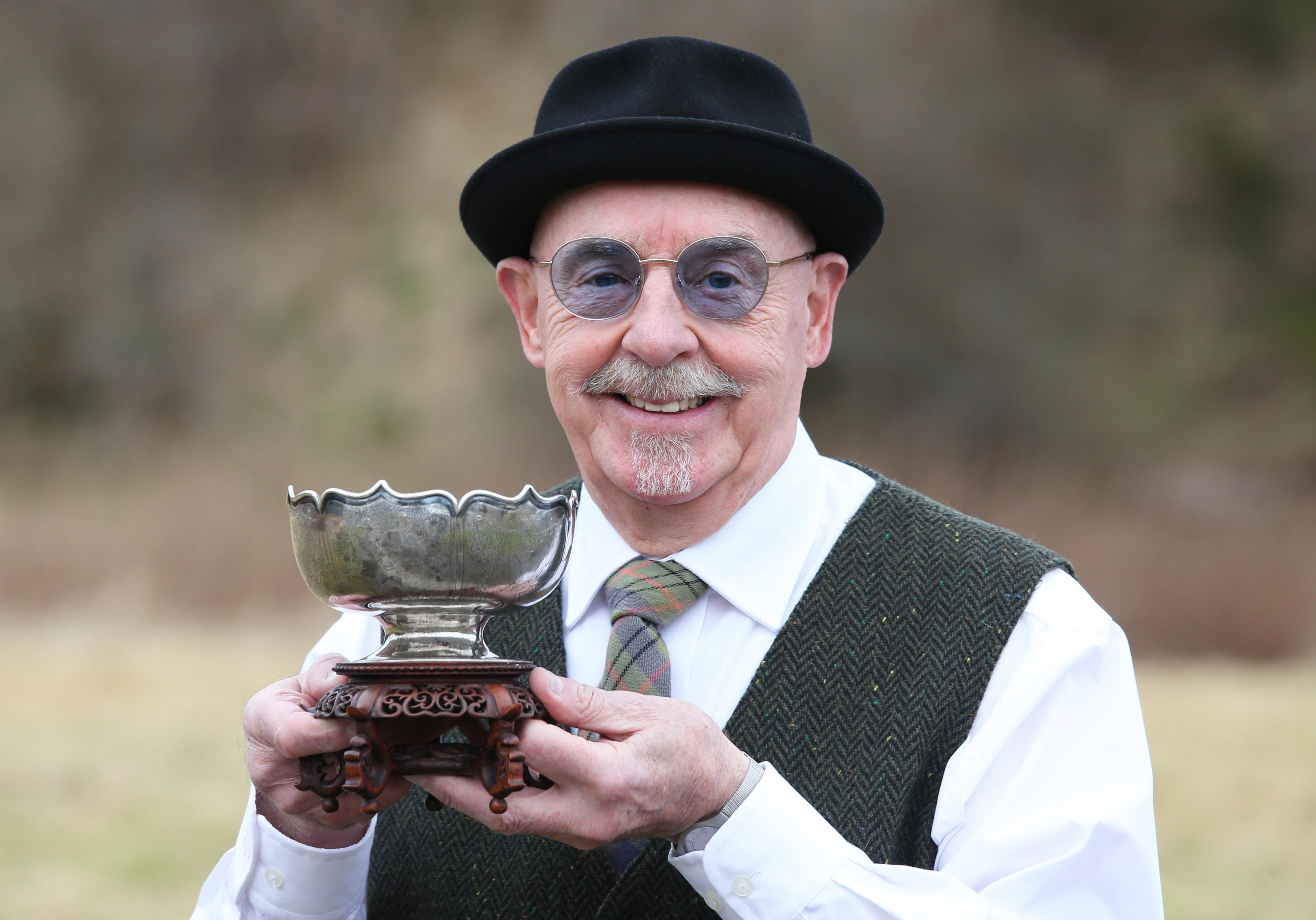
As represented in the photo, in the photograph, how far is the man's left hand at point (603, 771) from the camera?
5.96ft

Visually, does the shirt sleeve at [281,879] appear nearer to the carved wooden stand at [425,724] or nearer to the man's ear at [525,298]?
the carved wooden stand at [425,724]

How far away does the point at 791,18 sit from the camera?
14391mm

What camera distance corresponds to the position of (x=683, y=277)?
2.48m

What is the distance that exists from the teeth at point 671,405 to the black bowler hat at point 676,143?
12.4 inches

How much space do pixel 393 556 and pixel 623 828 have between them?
0.48 m

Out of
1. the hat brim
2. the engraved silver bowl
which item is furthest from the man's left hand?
the hat brim

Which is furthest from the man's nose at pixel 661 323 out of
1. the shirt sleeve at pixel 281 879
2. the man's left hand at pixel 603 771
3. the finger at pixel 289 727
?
the shirt sleeve at pixel 281 879

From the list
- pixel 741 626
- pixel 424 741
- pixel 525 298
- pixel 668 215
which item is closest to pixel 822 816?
pixel 741 626

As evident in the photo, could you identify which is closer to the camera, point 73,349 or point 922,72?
point 922,72

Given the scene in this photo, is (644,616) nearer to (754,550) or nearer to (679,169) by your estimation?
(754,550)

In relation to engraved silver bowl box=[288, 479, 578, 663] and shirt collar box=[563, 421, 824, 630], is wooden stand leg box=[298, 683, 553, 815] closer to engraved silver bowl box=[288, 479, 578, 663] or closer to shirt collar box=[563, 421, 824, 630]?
engraved silver bowl box=[288, 479, 578, 663]

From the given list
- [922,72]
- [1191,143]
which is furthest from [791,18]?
[1191,143]

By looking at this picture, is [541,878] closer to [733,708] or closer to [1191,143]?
[733,708]

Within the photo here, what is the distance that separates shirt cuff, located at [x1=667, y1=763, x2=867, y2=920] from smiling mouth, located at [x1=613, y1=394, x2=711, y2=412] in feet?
2.46
